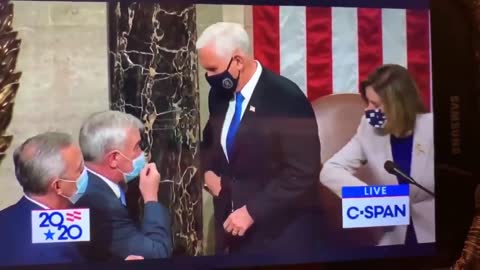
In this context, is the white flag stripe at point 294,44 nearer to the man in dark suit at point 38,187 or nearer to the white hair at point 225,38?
the white hair at point 225,38

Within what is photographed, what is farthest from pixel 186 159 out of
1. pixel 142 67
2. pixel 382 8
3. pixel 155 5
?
pixel 382 8

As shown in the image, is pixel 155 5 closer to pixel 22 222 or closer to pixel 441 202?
pixel 22 222

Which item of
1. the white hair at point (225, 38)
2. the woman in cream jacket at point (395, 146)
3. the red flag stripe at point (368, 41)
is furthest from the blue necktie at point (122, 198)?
the red flag stripe at point (368, 41)

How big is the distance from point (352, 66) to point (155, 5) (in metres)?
0.41

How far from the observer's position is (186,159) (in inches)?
51.8

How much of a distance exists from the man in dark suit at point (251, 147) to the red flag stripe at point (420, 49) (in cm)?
25

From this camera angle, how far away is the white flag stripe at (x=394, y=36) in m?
1.41

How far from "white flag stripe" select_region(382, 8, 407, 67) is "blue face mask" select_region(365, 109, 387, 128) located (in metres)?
0.11

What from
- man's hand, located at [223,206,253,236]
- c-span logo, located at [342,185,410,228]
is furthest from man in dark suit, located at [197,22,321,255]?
c-span logo, located at [342,185,410,228]

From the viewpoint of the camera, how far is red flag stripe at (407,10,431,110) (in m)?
1.42

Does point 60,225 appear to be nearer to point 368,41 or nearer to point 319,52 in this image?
point 319,52

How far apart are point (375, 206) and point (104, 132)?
1.86 ft

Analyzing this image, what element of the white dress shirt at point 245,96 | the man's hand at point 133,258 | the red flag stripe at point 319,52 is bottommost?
the man's hand at point 133,258

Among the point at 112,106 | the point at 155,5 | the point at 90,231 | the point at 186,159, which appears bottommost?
the point at 90,231
